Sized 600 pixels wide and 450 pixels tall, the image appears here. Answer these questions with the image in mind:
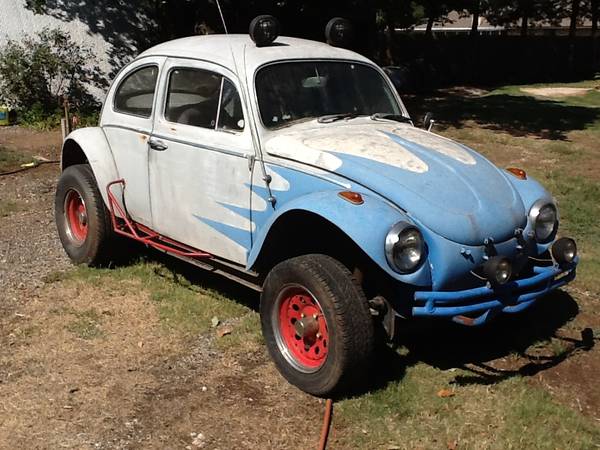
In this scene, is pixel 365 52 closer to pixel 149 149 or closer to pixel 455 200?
pixel 149 149

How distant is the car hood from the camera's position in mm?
4137

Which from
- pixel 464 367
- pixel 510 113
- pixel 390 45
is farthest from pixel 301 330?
pixel 390 45

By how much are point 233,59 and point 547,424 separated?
3013mm

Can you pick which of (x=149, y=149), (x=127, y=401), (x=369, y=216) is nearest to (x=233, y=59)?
(x=149, y=149)

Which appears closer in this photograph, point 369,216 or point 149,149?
point 369,216

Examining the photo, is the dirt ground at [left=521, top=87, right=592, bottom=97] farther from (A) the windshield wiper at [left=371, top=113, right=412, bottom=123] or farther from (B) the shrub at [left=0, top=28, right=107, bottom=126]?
(A) the windshield wiper at [left=371, top=113, right=412, bottom=123]

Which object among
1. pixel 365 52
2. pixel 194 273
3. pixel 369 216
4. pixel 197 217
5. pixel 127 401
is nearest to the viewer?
pixel 369 216

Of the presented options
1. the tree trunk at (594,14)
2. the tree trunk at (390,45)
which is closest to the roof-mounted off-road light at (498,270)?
the tree trunk at (390,45)

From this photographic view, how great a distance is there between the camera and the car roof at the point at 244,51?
16.4ft

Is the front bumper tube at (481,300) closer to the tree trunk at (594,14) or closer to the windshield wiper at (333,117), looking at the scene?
the windshield wiper at (333,117)

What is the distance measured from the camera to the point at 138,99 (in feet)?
19.1

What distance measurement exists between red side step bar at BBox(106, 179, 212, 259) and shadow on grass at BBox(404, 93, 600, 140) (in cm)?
983

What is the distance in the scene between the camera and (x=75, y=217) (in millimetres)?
6551

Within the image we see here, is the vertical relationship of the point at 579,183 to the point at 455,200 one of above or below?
below
